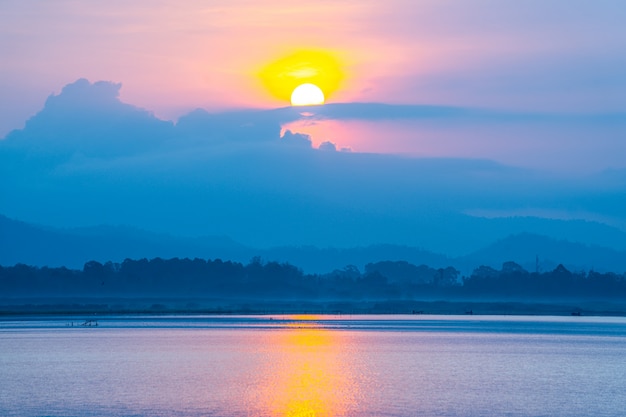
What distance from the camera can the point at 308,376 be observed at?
6925 centimetres

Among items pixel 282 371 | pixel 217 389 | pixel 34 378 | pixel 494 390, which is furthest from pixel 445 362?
pixel 34 378

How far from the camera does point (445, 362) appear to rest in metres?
80.3

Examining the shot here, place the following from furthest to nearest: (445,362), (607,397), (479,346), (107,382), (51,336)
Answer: (51,336) → (479,346) → (445,362) → (107,382) → (607,397)

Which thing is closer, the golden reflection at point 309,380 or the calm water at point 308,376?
the calm water at point 308,376

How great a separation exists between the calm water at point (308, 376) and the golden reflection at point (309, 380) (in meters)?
0.09

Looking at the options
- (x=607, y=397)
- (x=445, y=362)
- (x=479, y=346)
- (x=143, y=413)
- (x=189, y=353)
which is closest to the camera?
(x=143, y=413)

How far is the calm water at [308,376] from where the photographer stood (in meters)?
51.6

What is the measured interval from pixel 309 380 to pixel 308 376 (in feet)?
9.25

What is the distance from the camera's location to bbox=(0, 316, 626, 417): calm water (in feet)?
169

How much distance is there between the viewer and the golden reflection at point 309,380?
171 ft

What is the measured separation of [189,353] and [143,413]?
130ft

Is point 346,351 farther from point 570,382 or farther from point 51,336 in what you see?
point 51,336

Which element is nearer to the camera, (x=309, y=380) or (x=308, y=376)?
(x=309, y=380)

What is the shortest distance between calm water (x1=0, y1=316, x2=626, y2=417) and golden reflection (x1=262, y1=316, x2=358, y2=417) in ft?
0.30
